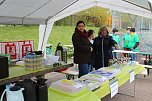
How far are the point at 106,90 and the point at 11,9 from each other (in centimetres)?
256

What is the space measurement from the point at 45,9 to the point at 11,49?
1.33m

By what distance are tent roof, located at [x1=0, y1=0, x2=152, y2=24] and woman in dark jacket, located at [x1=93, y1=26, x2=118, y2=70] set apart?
0.91 meters

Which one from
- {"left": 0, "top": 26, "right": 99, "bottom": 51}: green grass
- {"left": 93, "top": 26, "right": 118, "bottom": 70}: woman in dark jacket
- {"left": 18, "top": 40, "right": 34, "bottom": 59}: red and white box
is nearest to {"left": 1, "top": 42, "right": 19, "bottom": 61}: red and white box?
{"left": 18, "top": 40, "right": 34, "bottom": 59}: red and white box

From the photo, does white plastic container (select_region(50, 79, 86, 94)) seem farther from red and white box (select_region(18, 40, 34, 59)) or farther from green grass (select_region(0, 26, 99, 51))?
green grass (select_region(0, 26, 99, 51))

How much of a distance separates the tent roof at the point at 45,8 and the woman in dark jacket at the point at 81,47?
45.5 inches

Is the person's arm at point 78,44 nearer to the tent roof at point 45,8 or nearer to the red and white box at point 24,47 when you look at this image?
the red and white box at point 24,47

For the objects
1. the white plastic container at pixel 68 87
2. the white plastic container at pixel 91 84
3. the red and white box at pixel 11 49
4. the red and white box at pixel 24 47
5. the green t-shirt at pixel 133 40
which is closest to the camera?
the white plastic container at pixel 68 87

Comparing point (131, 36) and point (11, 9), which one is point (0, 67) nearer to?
point (11, 9)

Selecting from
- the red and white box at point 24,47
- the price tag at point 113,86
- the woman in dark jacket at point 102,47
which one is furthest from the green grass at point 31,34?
the price tag at point 113,86

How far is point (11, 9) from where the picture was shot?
365 cm

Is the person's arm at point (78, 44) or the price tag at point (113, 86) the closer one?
the price tag at point (113, 86)

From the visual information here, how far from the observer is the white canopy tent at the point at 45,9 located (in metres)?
3.59

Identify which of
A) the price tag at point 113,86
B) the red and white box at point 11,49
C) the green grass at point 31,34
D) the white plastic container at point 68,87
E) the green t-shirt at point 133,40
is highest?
the green grass at point 31,34

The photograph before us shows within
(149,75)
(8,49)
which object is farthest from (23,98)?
(149,75)
